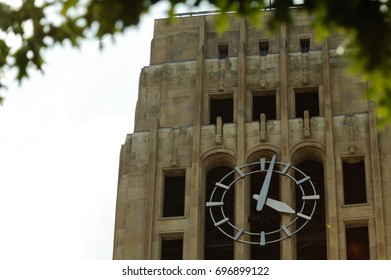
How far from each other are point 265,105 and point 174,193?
5.63m

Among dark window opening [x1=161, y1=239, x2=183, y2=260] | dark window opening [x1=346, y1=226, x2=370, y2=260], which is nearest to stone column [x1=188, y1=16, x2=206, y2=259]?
dark window opening [x1=161, y1=239, x2=183, y2=260]

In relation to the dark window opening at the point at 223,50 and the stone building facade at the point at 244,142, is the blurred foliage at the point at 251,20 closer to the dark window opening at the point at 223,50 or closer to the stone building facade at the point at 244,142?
the stone building facade at the point at 244,142

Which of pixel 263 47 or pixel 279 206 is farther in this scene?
pixel 263 47

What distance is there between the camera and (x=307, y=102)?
48.0 metres

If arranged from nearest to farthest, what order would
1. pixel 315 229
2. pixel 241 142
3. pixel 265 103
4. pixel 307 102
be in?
pixel 315 229 < pixel 241 142 < pixel 307 102 < pixel 265 103

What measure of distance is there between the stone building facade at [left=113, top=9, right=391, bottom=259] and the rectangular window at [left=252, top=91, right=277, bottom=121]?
0.04 m

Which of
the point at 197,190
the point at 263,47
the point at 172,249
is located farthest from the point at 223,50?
the point at 172,249

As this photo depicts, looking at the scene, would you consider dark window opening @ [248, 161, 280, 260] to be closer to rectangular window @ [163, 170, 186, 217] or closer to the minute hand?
the minute hand

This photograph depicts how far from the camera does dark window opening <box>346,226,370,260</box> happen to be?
43.1 metres

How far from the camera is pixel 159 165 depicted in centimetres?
4591

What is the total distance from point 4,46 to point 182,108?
120 feet

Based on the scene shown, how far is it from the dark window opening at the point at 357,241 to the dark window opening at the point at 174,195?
21.5 feet

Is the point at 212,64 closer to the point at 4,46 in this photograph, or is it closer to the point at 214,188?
the point at 214,188

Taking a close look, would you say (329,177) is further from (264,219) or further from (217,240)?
(217,240)
